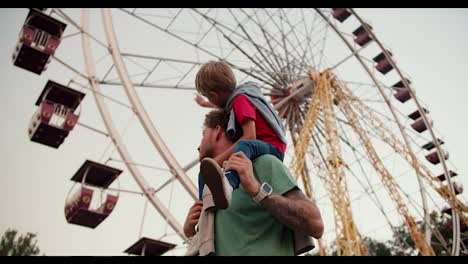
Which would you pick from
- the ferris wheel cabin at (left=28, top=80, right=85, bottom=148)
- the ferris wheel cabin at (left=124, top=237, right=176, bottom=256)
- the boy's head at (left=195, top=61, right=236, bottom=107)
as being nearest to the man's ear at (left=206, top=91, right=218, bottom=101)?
the boy's head at (left=195, top=61, right=236, bottom=107)

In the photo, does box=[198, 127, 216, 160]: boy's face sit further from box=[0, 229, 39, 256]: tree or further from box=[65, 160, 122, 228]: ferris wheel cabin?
box=[0, 229, 39, 256]: tree

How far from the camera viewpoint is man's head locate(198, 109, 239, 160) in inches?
69.9

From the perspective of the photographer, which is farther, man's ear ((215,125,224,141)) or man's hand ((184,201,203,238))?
man's ear ((215,125,224,141))

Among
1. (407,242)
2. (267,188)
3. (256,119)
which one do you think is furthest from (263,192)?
(407,242)

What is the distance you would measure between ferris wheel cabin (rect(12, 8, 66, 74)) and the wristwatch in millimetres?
8847

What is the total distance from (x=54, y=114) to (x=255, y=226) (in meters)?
8.40

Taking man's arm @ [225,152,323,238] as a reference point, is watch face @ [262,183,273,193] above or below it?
above

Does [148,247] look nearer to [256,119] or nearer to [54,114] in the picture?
[54,114]

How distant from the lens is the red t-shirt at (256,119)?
174cm

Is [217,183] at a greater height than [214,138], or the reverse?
[214,138]

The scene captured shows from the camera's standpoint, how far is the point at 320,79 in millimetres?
12172

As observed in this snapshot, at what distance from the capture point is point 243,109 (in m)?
1.75

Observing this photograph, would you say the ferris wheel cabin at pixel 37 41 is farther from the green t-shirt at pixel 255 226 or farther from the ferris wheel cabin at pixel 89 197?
the green t-shirt at pixel 255 226

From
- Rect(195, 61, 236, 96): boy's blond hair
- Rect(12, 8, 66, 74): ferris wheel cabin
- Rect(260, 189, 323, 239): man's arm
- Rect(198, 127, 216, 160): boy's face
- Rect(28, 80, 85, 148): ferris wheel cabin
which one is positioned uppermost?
Rect(12, 8, 66, 74): ferris wheel cabin
